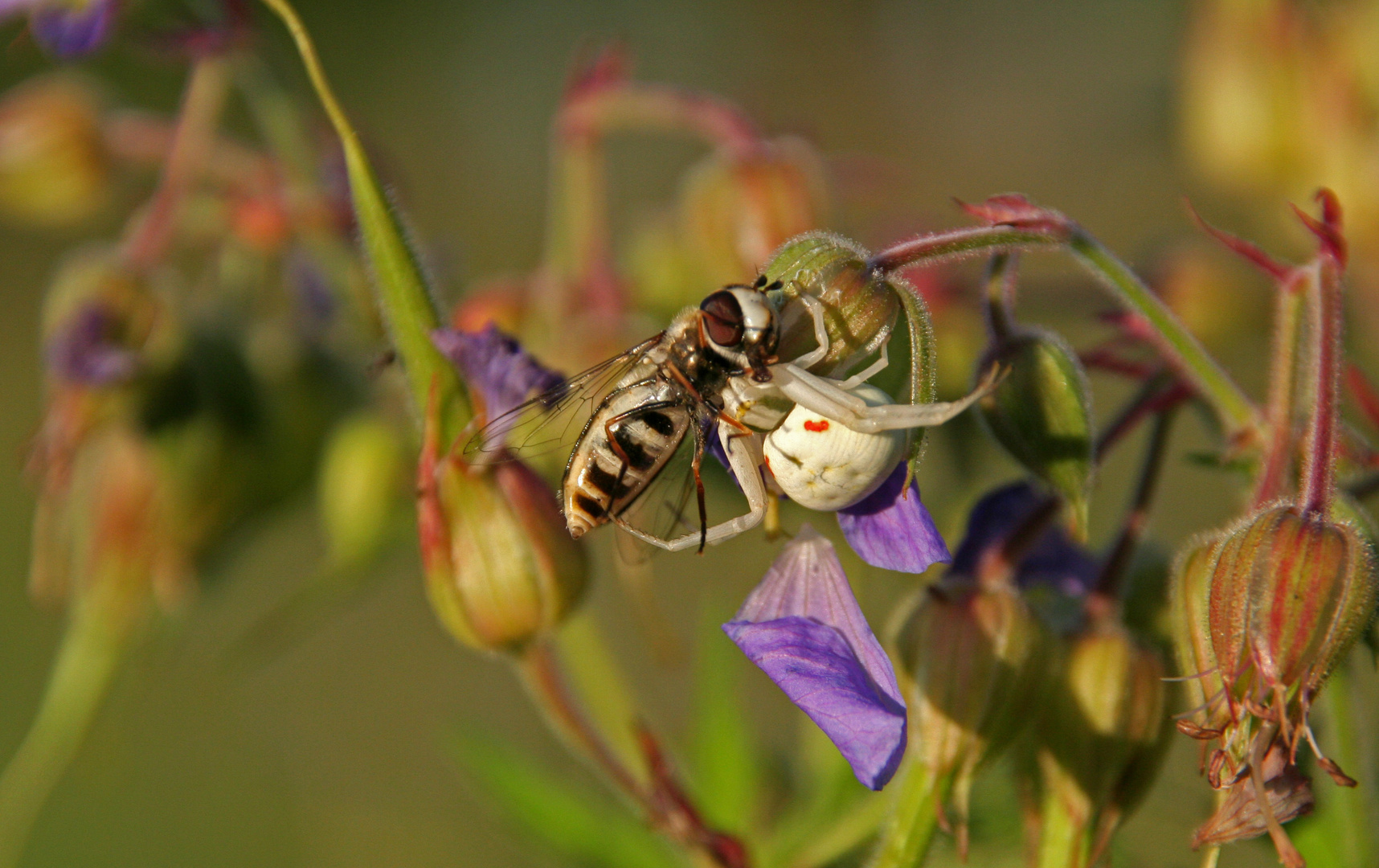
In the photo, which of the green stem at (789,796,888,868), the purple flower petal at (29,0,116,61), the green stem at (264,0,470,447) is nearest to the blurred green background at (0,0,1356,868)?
the purple flower petal at (29,0,116,61)

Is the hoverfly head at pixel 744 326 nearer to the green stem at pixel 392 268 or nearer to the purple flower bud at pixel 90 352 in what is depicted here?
the green stem at pixel 392 268

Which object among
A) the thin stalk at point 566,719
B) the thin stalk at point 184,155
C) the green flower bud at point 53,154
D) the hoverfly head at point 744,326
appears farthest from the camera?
the green flower bud at point 53,154

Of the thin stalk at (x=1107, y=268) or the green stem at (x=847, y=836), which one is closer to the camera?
the thin stalk at (x=1107, y=268)

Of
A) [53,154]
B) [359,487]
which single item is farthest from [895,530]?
[53,154]

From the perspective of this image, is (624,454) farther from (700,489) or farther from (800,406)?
(800,406)

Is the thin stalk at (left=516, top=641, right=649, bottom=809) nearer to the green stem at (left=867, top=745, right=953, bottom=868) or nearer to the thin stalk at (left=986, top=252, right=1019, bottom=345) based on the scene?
the green stem at (left=867, top=745, right=953, bottom=868)

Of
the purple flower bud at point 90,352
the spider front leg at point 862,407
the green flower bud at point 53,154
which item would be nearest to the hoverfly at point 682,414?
the spider front leg at point 862,407
